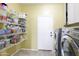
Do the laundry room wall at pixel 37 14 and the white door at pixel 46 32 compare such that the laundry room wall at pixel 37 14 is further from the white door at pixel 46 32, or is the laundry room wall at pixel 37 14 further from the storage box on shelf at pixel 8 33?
the storage box on shelf at pixel 8 33

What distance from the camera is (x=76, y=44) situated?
2.26 feet

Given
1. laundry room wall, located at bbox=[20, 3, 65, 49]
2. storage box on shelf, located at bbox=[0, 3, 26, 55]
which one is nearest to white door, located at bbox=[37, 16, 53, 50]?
laundry room wall, located at bbox=[20, 3, 65, 49]

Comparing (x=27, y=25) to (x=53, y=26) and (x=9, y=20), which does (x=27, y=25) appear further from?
(x=9, y=20)

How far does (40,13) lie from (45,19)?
0.10 meters

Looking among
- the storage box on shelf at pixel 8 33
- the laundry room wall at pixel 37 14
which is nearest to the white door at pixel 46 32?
the laundry room wall at pixel 37 14

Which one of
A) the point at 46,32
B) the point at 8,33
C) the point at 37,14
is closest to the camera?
the point at 46,32

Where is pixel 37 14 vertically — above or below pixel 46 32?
above

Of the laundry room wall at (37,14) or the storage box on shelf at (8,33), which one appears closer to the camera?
the laundry room wall at (37,14)

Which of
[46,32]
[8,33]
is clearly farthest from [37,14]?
[8,33]

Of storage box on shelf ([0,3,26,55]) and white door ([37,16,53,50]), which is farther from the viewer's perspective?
storage box on shelf ([0,3,26,55])

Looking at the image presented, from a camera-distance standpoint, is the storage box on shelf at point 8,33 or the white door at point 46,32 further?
the storage box on shelf at point 8,33

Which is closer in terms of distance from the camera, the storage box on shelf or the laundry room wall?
the laundry room wall

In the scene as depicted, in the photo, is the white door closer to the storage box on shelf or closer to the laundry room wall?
the laundry room wall

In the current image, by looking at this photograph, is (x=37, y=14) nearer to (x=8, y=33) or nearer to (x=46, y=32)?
(x=46, y=32)
